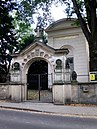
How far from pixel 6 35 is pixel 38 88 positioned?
13941 millimetres

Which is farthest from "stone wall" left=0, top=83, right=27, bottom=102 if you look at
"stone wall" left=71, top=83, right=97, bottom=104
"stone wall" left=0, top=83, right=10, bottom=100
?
"stone wall" left=71, top=83, right=97, bottom=104

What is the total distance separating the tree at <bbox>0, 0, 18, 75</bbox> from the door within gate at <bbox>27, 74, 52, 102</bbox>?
9.17 metres

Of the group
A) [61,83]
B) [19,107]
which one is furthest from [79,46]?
[19,107]

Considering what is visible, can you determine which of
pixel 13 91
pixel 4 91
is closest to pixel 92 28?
pixel 13 91

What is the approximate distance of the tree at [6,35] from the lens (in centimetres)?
2922

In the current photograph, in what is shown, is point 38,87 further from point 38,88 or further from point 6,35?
point 6,35

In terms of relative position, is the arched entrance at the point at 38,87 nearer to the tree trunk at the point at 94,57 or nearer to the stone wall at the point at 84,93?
the stone wall at the point at 84,93

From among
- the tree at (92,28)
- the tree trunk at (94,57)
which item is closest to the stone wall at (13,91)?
the tree trunk at (94,57)

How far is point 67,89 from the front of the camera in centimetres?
1784

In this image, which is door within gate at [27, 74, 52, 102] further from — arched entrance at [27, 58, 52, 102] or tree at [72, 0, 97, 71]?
tree at [72, 0, 97, 71]

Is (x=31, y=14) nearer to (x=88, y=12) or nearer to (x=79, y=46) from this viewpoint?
(x=88, y=12)

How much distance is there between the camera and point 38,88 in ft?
63.3

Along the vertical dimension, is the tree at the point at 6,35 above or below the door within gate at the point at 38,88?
above

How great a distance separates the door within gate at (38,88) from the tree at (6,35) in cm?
917
